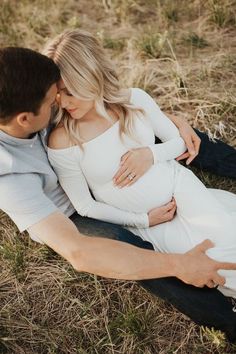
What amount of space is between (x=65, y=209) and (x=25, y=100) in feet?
2.36

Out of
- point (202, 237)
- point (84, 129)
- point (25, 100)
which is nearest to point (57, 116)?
point (84, 129)

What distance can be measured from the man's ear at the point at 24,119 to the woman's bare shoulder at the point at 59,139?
277 mm

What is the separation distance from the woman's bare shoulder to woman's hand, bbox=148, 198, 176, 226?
1.88 ft

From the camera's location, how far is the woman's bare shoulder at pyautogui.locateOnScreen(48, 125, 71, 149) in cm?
253

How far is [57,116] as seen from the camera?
8.42ft

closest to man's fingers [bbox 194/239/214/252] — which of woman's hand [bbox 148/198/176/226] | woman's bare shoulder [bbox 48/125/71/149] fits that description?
woman's hand [bbox 148/198/176/226]

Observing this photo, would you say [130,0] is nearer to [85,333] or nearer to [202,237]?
[202,237]

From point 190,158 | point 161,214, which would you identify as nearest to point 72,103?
point 161,214

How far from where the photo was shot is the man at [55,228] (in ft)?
7.14

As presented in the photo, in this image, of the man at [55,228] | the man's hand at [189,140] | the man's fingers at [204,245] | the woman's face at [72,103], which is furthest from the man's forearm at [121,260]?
the man's hand at [189,140]

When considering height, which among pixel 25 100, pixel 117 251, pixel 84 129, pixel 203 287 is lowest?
pixel 203 287

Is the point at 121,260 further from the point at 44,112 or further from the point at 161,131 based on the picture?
the point at 161,131

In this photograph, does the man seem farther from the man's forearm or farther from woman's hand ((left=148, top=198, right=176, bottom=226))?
woman's hand ((left=148, top=198, right=176, bottom=226))

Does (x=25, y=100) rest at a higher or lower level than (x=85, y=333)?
higher
